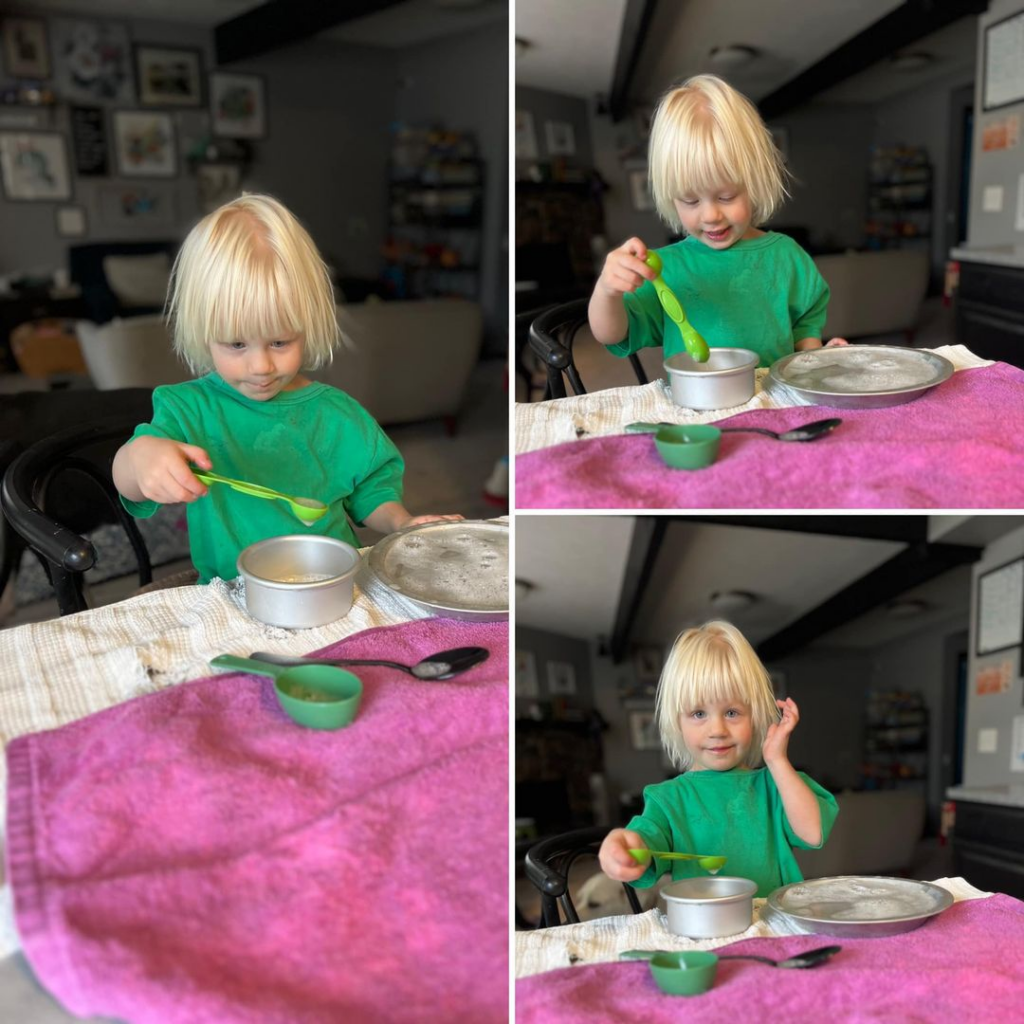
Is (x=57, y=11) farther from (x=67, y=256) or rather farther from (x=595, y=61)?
Answer: (x=595, y=61)

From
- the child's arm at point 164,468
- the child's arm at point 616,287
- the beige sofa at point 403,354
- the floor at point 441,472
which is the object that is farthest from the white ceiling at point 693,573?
the beige sofa at point 403,354

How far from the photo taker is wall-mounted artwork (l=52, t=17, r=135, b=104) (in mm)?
5090

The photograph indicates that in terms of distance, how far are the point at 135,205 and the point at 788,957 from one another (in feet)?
18.2

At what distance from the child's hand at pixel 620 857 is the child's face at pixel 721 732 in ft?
0.35

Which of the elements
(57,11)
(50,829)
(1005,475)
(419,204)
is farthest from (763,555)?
(57,11)

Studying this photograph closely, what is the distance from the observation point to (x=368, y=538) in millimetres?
912

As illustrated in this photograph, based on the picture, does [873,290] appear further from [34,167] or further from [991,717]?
[34,167]

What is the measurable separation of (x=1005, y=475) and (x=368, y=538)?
0.55 m

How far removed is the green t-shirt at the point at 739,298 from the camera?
21.5 inches

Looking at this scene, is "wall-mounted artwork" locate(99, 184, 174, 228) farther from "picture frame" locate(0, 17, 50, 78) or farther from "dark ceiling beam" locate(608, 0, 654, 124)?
"dark ceiling beam" locate(608, 0, 654, 124)

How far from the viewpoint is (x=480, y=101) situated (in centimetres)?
490

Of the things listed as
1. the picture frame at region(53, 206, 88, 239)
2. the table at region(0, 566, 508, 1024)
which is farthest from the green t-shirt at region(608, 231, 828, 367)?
the picture frame at region(53, 206, 88, 239)

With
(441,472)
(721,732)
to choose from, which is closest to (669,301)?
(721,732)

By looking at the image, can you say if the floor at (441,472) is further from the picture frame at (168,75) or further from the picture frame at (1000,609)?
the picture frame at (168,75)
